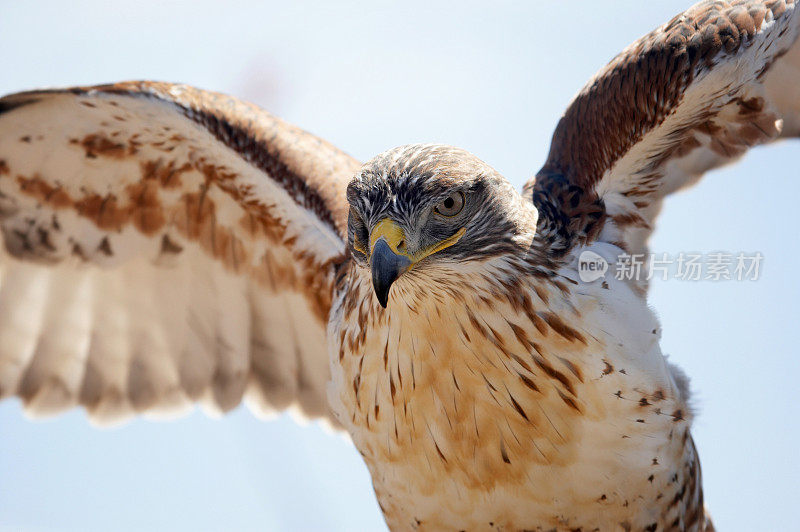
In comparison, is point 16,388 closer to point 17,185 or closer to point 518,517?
point 17,185

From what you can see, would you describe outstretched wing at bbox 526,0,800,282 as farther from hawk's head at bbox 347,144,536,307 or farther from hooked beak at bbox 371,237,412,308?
hooked beak at bbox 371,237,412,308

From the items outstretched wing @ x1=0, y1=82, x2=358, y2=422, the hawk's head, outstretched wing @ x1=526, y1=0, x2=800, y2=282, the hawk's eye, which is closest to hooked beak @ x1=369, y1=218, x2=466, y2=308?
the hawk's head

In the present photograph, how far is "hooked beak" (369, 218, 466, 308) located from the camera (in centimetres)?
285

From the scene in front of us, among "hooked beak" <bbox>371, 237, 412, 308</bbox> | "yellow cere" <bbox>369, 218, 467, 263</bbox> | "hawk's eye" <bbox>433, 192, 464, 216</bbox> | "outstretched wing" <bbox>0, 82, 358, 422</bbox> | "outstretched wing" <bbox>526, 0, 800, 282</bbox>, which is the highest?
"outstretched wing" <bbox>526, 0, 800, 282</bbox>

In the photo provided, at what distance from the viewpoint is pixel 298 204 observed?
4863mm

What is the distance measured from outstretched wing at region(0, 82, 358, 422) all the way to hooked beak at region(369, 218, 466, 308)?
1647 mm

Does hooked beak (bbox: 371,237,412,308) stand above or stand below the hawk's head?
below

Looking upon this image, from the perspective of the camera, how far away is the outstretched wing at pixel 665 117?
3.61 meters

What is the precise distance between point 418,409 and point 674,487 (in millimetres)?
1204

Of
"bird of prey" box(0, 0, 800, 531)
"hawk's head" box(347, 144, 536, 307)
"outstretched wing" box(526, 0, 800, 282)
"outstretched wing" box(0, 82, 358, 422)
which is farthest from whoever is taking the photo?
"outstretched wing" box(0, 82, 358, 422)

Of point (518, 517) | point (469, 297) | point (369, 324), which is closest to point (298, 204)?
point (369, 324)

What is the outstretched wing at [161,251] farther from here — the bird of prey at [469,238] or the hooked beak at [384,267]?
the hooked beak at [384,267]

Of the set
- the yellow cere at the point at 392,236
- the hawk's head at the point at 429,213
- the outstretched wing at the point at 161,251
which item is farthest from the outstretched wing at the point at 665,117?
the outstretched wing at the point at 161,251

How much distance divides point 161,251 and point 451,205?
306 centimetres
